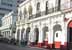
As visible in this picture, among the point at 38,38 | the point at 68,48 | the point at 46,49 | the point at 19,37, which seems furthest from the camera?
the point at 19,37

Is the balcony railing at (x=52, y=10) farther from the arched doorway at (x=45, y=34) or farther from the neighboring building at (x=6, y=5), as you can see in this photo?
the neighboring building at (x=6, y=5)

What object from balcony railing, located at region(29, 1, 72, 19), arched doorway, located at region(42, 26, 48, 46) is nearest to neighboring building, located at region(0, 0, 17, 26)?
balcony railing, located at region(29, 1, 72, 19)

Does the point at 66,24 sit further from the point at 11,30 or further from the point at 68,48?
the point at 11,30

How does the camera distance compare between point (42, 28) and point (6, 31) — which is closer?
point (42, 28)

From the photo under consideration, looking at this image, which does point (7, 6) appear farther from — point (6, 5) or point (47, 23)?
point (47, 23)

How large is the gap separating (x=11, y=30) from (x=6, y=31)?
248 inches

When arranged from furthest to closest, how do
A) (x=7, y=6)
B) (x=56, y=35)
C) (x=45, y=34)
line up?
(x=7, y=6) < (x=45, y=34) < (x=56, y=35)

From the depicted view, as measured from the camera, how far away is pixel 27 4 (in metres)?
44.8

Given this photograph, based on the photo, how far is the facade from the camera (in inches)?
1134

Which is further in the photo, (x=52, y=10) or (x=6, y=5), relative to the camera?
(x=6, y=5)

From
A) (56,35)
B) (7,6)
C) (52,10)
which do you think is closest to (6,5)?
(7,6)

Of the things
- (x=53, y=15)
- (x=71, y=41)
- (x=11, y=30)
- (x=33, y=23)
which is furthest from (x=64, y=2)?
(x=11, y=30)

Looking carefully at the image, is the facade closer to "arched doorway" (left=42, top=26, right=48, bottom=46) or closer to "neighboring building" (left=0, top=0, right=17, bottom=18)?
"arched doorway" (left=42, top=26, right=48, bottom=46)

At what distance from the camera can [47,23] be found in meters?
34.0
